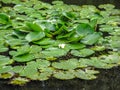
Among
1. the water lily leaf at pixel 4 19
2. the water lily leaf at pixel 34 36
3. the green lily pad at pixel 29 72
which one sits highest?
the water lily leaf at pixel 4 19

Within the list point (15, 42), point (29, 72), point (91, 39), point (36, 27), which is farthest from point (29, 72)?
point (91, 39)

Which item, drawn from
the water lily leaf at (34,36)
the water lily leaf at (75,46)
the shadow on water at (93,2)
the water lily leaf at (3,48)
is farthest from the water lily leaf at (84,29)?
the shadow on water at (93,2)

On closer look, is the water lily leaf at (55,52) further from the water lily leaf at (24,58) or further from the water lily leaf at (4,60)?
the water lily leaf at (4,60)

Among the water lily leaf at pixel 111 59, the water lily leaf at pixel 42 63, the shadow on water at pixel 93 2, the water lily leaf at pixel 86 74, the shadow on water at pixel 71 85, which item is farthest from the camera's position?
the shadow on water at pixel 93 2

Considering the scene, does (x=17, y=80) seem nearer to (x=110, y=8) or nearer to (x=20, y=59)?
(x=20, y=59)

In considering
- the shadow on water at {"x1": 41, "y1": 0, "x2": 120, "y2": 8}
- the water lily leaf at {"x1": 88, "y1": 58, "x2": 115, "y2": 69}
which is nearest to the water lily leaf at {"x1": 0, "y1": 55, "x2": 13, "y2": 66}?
the water lily leaf at {"x1": 88, "y1": 58, "x2": 115, "y2": 69}

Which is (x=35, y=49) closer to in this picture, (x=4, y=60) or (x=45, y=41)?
(x=45, y=41)

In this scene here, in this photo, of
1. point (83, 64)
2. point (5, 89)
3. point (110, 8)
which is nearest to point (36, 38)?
point (83, 64)

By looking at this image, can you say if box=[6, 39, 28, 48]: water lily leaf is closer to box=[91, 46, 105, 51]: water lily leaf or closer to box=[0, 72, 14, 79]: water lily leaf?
box=[0, 72, 14, 79]: water lily leaf
